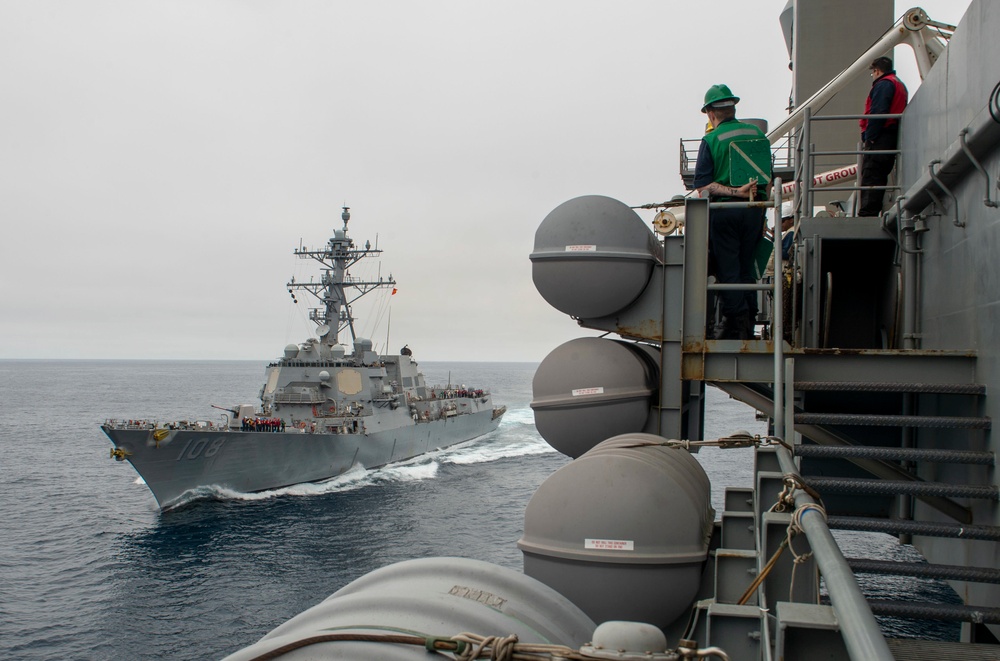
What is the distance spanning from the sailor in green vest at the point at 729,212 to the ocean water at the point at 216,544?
8.16 metres

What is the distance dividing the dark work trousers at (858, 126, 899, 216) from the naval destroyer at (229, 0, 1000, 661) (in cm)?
18

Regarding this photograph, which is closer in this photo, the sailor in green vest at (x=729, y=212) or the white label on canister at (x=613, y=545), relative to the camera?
the white label on canister at (x=613, y=545)

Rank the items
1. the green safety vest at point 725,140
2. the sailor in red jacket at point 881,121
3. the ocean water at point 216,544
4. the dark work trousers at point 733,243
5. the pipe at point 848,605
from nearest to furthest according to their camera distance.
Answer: the pipe at point 848,605
the green safety vest at point 725,140
the dark work trousers at point 733,243
the sailor in red jacket at point 881,121
the ocean water at point 216,544

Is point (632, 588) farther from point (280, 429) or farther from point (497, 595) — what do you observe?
point (280, 429)

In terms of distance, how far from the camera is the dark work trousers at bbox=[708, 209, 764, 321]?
23.9 feet

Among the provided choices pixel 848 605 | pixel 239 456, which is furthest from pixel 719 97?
pixel 239 456

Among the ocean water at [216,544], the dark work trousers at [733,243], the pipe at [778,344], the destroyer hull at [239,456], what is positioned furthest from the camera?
the destroyer hull at [239,456]

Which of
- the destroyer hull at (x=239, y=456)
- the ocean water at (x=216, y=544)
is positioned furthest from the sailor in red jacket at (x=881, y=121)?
the destroyer hull at (x=239, y=456)

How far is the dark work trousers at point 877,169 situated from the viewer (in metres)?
7.51

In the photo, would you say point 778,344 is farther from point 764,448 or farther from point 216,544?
point 216,544

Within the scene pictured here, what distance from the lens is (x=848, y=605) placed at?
156 centimetres

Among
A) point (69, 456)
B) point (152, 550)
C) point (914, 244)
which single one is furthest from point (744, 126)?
point (69, 456)

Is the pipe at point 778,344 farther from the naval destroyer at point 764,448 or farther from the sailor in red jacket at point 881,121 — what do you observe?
the sailor in red jacket at point 881,121

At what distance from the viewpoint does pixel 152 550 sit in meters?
21.1
